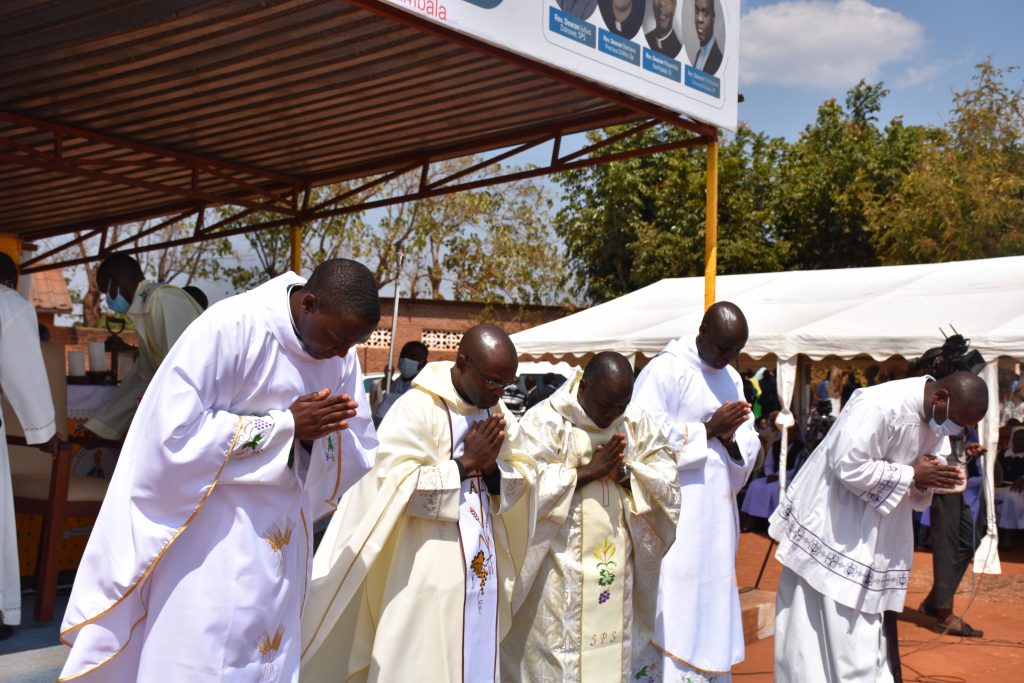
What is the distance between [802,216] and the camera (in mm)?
25938

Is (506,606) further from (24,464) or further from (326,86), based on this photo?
(326,86)

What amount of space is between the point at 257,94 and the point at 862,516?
17.9ft

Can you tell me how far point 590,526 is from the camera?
4691 millimetres

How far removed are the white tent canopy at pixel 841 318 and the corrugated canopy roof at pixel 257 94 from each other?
383 centimetres

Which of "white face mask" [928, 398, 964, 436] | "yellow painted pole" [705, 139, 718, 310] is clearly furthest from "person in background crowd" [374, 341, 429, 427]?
"white face mask" [928, 398, 964, 436]

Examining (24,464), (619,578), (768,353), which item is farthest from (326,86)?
(768,353)

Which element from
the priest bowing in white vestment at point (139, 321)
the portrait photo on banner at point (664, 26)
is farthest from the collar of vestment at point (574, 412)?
the portrait photo on banner at point (664, 26)

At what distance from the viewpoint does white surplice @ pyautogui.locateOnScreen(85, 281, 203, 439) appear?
20.4 ft

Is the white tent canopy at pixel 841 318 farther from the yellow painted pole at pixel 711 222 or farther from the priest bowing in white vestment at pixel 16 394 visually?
the priest bowing in white vestment at pixel 16 394

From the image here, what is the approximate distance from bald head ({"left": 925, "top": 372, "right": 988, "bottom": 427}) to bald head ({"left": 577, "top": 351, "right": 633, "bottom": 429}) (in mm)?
1640

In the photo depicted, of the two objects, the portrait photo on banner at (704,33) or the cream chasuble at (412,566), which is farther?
the portrait photo on banner at (704,33)

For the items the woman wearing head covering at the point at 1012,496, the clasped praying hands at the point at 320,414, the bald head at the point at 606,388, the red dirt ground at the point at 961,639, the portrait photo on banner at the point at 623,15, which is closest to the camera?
the clasped praying hands at the point at 320,414

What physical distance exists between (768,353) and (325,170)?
557 cm

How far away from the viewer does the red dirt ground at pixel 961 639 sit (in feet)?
23.3
